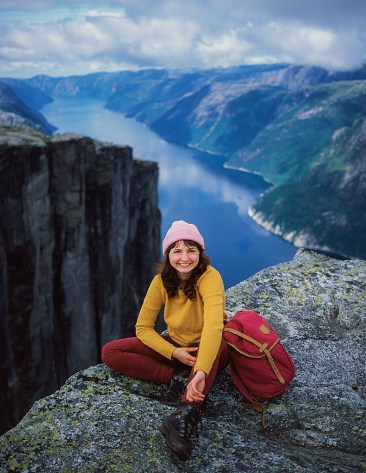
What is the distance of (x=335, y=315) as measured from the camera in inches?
265

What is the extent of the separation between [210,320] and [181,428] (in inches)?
50.3

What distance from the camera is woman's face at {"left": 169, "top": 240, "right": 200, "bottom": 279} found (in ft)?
15.8

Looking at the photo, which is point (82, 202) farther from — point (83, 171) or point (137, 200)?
point (137, 200)

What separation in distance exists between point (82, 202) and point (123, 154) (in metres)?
8.01

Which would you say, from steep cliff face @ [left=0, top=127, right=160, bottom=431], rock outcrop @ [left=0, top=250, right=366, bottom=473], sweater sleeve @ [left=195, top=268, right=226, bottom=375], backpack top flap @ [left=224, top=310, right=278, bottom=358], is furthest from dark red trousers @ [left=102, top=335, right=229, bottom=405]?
steep cliff face @ [left=0, top=127, right=160, bottom=431]

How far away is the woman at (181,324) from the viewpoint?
15.1 feet

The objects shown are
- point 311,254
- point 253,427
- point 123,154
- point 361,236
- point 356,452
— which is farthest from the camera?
point 361,236

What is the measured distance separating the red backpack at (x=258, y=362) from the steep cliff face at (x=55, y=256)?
20653 mm

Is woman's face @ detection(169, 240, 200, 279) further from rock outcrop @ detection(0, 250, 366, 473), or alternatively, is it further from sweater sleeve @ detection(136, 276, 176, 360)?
rock outcrop @ detection(0, 250, 366, 473)

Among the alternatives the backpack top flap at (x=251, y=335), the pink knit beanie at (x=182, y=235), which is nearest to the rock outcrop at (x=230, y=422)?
the backpack top flap at (x=251, y=335)

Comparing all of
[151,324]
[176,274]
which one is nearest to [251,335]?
[176,274]

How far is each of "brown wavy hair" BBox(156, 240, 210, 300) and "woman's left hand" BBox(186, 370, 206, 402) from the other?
3.39 feet

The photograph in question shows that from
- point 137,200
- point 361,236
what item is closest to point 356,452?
point 137,200

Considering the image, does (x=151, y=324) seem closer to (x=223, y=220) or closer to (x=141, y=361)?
(x=141, y=361)
